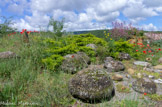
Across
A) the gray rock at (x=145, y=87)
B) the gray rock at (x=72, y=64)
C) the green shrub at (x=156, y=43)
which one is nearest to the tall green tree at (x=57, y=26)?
the gray rock at (x=72, y=64)

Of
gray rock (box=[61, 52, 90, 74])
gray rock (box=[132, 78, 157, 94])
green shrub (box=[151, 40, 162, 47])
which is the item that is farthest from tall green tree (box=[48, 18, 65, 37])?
green shrub (box=[151, 40, 162, 47])

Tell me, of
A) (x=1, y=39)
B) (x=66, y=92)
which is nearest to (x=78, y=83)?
(x=66, y=92)

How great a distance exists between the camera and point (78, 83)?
137 inches

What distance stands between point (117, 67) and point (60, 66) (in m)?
2.48

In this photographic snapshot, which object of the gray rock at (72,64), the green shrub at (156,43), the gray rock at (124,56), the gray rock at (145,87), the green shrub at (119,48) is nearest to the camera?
the gray rock at (145,87)

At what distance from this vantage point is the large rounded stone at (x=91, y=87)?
3277mm

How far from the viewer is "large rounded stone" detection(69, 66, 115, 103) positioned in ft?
10.8

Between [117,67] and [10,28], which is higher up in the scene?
[10,28]

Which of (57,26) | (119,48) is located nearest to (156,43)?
→ (119,48)

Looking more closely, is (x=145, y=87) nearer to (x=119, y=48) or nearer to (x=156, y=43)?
(x=119, y=48)

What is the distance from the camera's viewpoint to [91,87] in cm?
334

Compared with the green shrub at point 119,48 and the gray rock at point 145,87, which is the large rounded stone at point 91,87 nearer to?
the gray rock at point 145,87

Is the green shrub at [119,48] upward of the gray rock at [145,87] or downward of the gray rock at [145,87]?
upward

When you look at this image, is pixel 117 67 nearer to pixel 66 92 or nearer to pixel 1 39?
pixel 66 92
